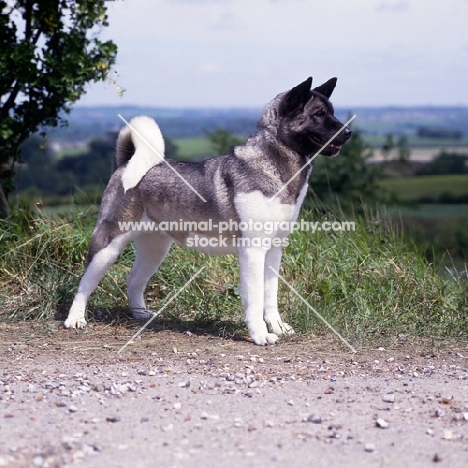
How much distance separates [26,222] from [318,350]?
3504 mm

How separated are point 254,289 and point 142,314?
4.41 ft

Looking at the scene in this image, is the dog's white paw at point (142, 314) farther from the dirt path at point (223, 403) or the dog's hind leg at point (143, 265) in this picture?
the dirt path at point (223, 403)

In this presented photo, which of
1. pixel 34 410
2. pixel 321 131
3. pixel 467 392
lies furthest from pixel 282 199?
pixel 34 410

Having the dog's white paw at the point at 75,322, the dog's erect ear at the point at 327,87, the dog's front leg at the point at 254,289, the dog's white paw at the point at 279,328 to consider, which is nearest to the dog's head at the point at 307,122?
the dog's erect ear at the point at 327,87

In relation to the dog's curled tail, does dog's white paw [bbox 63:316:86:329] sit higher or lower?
lower

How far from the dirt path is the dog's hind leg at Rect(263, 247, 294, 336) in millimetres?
201

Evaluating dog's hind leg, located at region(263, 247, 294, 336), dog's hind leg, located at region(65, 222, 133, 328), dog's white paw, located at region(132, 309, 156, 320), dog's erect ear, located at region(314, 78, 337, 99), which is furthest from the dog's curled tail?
dog's erect ear, located at region(314, 78, 337, 99)

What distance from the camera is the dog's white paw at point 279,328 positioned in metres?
5.84

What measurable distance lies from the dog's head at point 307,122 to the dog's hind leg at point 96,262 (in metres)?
1.50

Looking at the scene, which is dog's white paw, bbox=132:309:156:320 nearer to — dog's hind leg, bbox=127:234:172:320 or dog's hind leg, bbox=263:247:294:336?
dog's hind leg, bbox=127:234:172:320

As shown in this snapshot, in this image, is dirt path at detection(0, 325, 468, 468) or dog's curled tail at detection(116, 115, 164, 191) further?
dog's curled tail at detection(116, 115, 164, 191)

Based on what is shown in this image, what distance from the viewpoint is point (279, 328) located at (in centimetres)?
585

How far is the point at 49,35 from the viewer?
757 centimetres

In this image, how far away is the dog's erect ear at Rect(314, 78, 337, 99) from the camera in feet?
18.5
